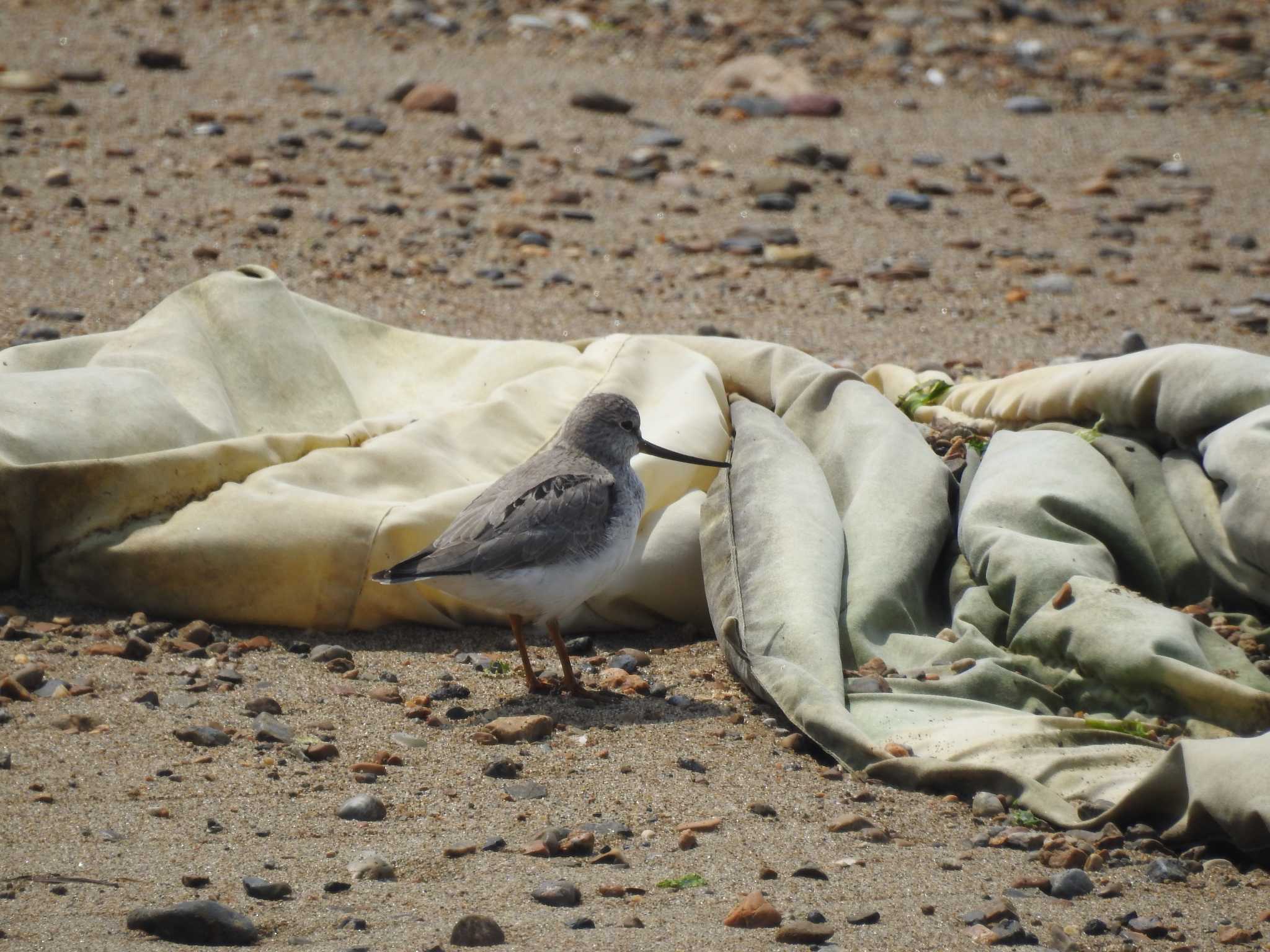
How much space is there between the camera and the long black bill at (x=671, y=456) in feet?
17.6

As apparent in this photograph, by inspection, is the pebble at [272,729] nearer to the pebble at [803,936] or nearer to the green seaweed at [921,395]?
the pebble at [803,936]

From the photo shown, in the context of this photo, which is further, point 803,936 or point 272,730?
point 272,730

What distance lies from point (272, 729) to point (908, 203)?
7.68 m

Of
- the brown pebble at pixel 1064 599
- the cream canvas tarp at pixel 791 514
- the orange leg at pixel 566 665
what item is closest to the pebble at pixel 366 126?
the cream canvas tarp at pixel 791 514

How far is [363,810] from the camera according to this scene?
12.6ft

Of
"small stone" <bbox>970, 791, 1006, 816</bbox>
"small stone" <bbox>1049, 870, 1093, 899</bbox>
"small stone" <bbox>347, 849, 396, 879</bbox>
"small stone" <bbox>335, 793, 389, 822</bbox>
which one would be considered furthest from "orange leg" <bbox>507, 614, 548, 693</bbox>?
"small stone" <bbox>1049, 870, 1093, 899</bbox>

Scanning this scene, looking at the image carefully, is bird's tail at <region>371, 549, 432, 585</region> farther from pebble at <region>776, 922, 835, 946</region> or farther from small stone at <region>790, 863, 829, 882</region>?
pebble at <region>776, 922, 835, 946</region>

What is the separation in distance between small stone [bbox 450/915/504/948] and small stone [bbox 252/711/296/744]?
1305 millimetres

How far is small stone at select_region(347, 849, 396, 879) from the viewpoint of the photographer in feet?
11.5

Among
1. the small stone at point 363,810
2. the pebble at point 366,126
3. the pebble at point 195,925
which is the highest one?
the pebble at point 366,126

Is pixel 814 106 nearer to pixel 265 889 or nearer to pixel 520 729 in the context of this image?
pixel 520 729

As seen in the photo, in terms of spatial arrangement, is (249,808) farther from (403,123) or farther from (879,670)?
(403,123)

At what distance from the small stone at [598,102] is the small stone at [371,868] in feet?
30.8

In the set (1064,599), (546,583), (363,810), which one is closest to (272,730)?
(363,810)
